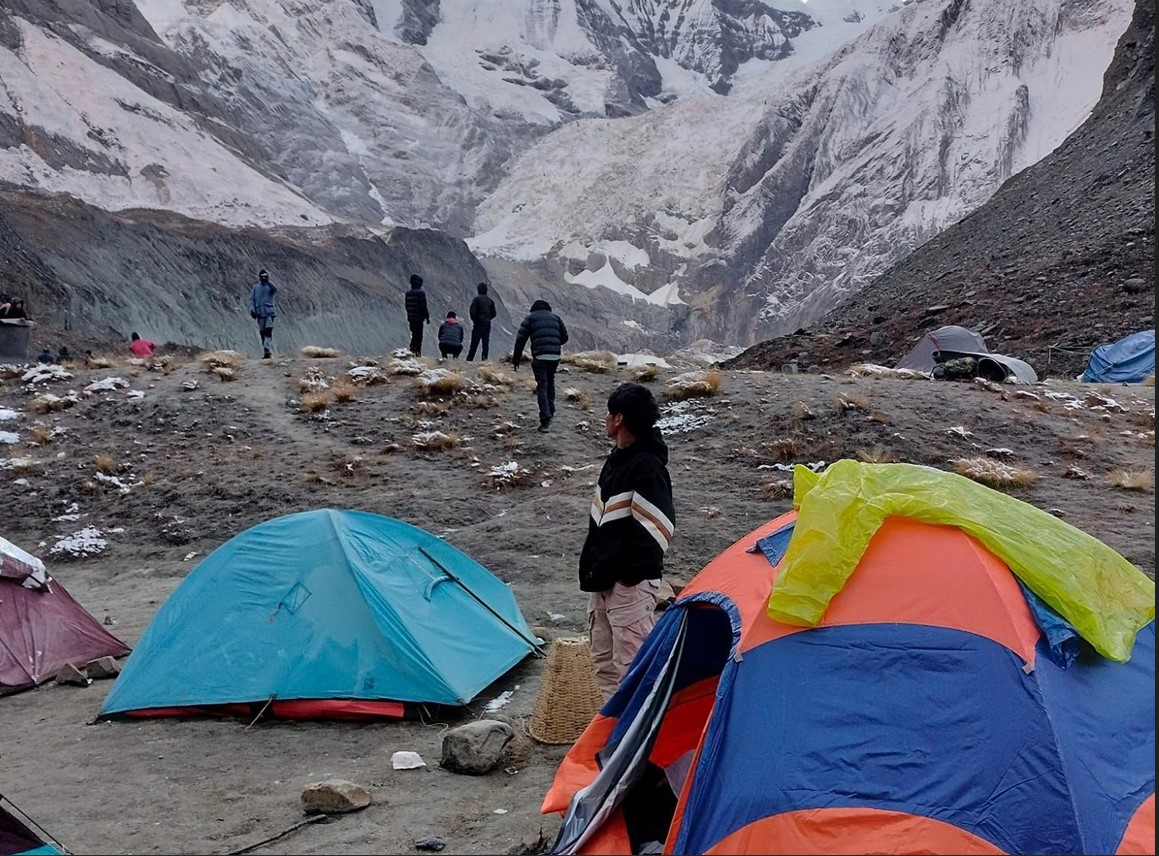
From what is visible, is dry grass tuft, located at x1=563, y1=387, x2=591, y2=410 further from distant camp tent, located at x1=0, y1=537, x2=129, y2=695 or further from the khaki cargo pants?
the khaki cargo pants

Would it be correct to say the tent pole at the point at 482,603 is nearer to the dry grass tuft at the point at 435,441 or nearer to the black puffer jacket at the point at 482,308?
the dry grass tuft at the point at 435,441

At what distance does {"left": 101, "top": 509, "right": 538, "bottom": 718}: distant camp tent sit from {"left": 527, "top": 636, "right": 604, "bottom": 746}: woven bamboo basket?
665 millimetres

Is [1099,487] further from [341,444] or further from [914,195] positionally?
[914,195]

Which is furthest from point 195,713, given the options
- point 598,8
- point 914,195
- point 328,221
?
point 598,8

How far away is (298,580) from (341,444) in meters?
8.03

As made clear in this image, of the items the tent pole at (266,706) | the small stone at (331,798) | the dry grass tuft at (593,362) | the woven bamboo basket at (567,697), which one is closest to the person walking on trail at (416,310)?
the dry grass tuft at (593,362)

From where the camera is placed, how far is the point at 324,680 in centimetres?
585

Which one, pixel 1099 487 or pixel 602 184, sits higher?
pixel 602 184

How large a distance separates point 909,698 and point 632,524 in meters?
1.65

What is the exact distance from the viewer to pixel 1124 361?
59.1 feet

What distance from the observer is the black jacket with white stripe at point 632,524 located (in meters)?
4.78

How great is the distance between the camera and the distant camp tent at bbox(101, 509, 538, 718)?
5871 millimetres

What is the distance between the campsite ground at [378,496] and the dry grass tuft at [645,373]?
1.44 feet

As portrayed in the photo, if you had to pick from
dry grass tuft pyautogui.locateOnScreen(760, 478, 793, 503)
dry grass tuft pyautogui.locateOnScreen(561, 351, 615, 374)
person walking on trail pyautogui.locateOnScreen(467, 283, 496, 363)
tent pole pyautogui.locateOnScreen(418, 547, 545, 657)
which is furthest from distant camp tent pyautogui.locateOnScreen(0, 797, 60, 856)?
person walking on trail pyautogui.locateOnScreen(467, 283, 496, 363)
